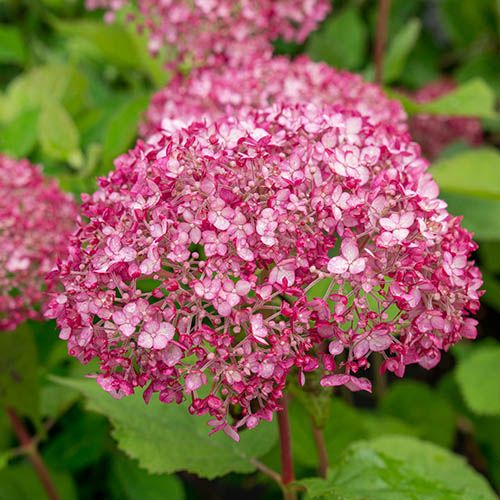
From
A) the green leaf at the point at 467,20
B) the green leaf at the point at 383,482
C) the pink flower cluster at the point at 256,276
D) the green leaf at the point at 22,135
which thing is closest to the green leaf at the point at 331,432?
the green leaf at the point at 383,482

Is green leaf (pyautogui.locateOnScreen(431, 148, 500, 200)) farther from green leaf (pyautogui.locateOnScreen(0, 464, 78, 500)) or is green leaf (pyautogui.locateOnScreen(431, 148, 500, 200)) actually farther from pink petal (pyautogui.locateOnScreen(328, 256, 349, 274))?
green leaf (pyautogui.locateOnScreen(0, 464, 78, 500))

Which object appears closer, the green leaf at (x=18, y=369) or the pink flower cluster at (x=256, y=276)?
the pink flower cluster at (x=256, y=276)

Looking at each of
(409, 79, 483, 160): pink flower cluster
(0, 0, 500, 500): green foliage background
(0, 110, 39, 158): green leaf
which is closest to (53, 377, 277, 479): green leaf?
(0, 0, 500, 500): green foliage background

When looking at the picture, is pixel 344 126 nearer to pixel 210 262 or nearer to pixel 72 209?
pixel 210 262

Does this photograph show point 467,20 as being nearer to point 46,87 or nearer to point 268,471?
point 46,87

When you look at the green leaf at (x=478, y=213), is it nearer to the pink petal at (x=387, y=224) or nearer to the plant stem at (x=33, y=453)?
the pink petal at (x=387, y=224)

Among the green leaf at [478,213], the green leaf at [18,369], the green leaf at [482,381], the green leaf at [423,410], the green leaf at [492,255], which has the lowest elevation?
the green leaf at [423,410]

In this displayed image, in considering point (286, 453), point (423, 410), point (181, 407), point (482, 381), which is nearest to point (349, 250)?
point (286, 453)

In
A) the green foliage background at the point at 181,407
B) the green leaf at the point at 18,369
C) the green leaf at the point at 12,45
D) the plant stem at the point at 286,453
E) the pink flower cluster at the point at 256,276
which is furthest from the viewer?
the green leaf at the point at 12,45
